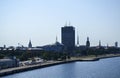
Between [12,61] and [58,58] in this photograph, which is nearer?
[12,61]

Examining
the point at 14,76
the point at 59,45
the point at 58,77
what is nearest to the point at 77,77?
the point at 58,77

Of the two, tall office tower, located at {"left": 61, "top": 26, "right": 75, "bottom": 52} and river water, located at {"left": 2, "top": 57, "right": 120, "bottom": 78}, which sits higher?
tall office tower, located at {"left": 61, "top": 26, "right": 75, "bottom": 52}

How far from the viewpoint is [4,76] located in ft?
155

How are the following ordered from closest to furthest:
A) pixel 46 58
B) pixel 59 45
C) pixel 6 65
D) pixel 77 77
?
1. pixel 77 77
2. pixel 6 65
3. pixel 46 58
4. pixel 59 45

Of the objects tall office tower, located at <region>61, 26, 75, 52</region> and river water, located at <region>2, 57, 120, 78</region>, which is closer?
river water, located at <region>2, 57, 120, 78</region>

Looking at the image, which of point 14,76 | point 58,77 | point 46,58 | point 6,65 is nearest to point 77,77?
point 58,77

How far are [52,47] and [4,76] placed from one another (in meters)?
125

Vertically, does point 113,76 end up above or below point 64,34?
below

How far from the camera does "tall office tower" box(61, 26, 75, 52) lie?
172 m

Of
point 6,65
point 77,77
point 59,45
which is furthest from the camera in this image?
point 59,45

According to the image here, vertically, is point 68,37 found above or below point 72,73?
above

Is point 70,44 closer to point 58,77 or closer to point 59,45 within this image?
point 59,45

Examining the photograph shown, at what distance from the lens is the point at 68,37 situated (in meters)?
172

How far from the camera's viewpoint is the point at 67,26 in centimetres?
17525
